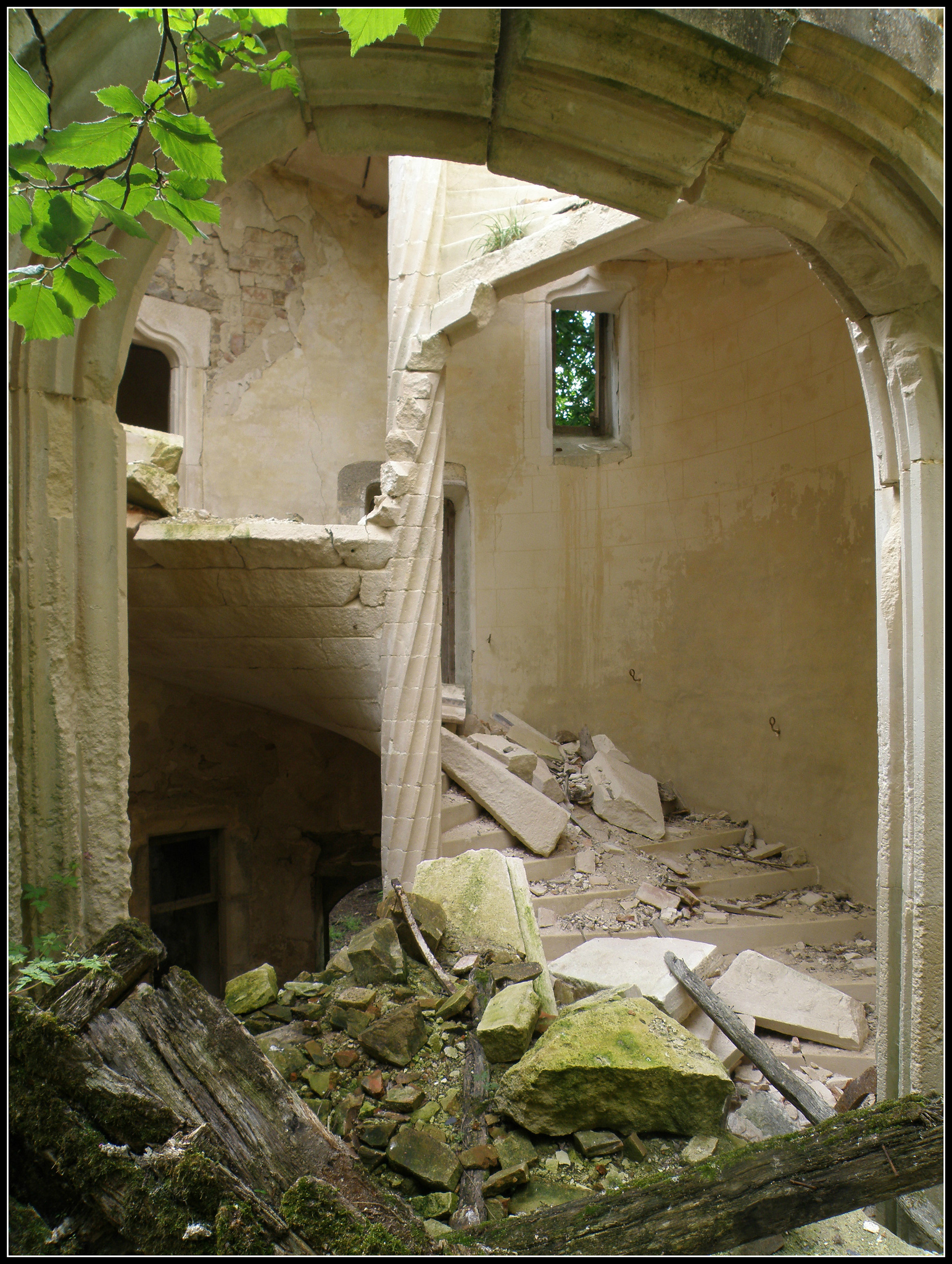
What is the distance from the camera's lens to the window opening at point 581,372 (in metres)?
8.20

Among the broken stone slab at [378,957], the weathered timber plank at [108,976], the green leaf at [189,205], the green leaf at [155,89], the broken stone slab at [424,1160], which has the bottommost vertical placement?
the broken stone slab at [424,1160]

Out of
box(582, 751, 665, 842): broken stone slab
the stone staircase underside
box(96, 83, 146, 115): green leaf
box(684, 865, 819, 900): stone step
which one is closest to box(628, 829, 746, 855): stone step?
box(582, 751, 665, 842): broken stone slab

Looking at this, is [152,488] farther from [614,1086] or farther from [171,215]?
[614,1086]

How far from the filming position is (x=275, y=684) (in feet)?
19.7

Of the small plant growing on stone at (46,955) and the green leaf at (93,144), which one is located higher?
the green leaf at (93,144)

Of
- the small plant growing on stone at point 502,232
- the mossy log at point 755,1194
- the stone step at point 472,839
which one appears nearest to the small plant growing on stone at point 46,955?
the mossy log at point 755,1194

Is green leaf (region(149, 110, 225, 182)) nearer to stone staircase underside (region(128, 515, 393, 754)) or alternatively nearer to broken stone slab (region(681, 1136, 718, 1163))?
broken stone slab (region(681, 1136, 718, 1163))

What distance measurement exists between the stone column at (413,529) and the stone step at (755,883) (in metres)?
2.12

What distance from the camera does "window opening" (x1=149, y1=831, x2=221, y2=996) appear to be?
276 inches

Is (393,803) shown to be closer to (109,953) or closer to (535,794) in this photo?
(535,794)

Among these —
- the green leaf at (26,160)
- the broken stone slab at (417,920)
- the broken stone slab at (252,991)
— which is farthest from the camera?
the broken stone slab at (417,920)

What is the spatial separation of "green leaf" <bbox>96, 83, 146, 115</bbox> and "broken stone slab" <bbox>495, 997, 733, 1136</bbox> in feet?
7.56

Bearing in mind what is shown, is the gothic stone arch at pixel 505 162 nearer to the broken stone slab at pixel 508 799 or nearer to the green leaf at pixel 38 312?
the green leaf at pixel 38 312

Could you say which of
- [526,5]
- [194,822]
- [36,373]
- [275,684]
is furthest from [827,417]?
A: [194,822]
